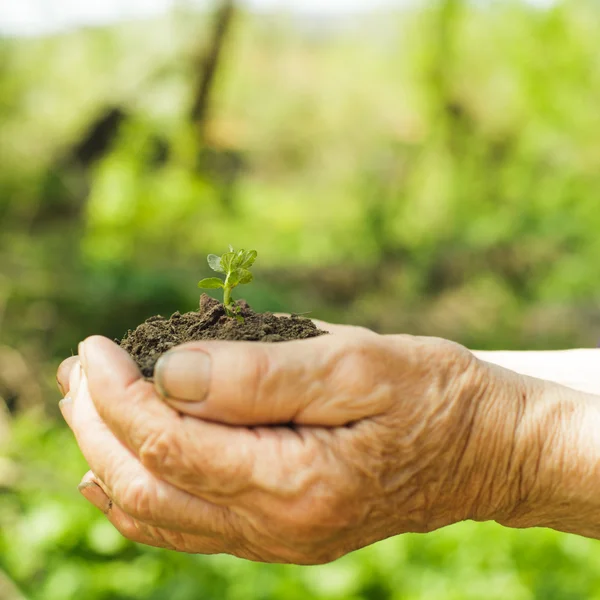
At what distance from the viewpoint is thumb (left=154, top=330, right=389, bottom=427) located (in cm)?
131

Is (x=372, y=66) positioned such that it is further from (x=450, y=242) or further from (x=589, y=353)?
(x=589, y=353)

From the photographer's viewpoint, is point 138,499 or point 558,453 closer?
point 138,499

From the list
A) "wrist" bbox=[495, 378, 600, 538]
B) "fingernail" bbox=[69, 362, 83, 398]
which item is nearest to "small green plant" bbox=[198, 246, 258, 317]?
"fingernail" bbox=[69, 362, 83, 398]

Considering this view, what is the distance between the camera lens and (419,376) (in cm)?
148

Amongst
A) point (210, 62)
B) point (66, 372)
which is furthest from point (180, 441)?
point (210, 62)

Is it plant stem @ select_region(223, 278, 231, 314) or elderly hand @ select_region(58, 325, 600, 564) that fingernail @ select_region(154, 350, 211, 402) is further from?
plant stem @ select_region(223, 278, 231, 314)

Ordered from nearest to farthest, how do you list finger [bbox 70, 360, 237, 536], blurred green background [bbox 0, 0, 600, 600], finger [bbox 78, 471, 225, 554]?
1. finger [bbox 70, 360, 237, 536]
2. finger [bbox 78, 471, 225, 554]
3. blurred green background [bbox 0, 0, 600, 600]

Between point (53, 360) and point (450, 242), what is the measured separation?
6.14 metres

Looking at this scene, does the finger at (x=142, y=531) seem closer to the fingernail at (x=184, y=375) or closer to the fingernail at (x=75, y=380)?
the fingernail at (x=75, y=380)

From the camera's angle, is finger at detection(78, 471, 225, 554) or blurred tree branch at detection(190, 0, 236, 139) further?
blurred tree branch at detection(190, 0, 236, 139)

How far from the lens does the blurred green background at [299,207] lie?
13.1 ft

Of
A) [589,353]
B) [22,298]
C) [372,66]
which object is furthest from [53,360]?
[372,66]

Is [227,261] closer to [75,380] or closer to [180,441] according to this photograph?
[75,380]

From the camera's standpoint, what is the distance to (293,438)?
138 centimetres
